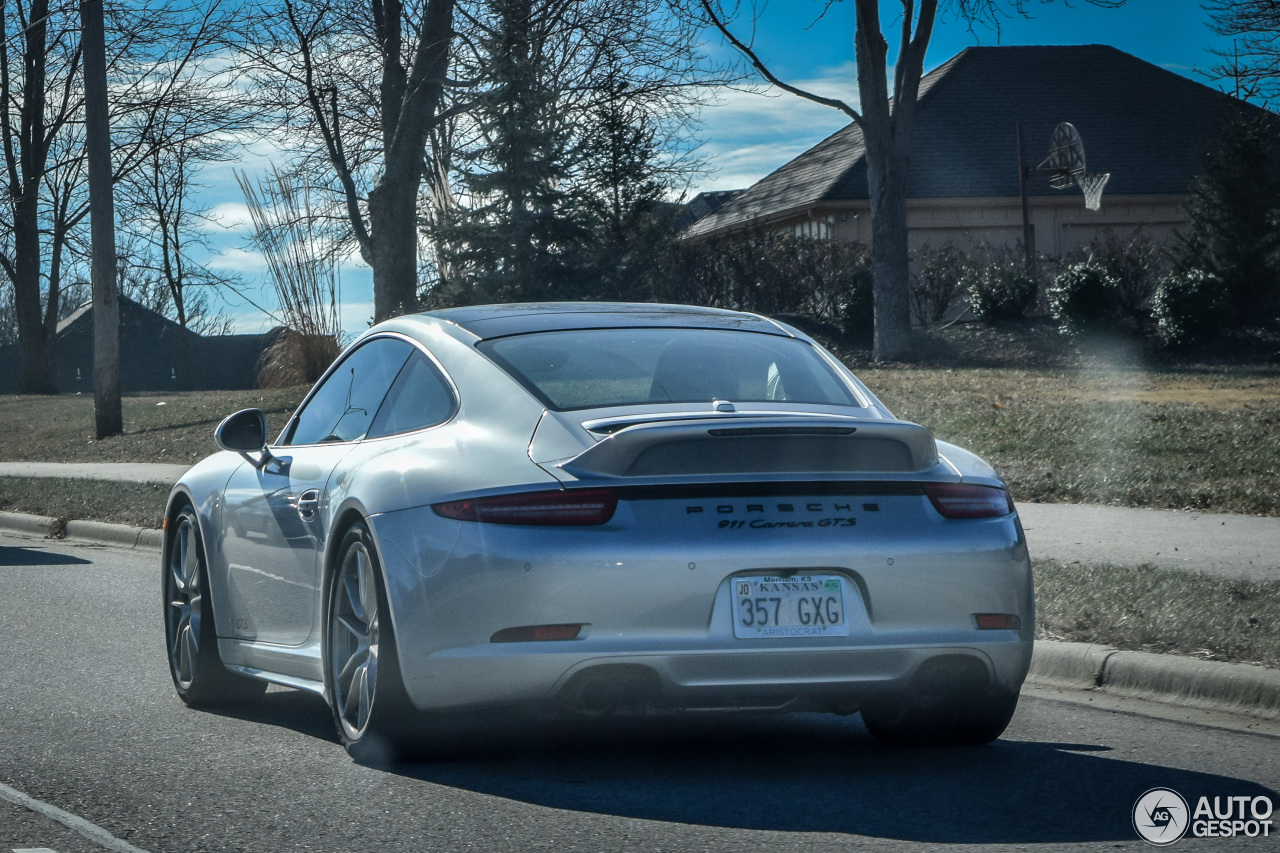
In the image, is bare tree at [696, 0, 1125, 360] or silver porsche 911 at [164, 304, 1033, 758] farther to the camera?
bare tree at [696, 0, 1125, 360]

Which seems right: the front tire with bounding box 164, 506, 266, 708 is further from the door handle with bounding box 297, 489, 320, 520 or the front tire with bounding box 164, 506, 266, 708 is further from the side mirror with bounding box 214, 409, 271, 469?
the door handle with bounding box 297, 489, 320, 520

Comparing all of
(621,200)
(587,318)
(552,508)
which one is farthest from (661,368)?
(621,200)

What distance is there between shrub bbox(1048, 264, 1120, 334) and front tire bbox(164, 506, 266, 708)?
1844 centimetres

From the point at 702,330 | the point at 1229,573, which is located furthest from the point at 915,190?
the point at 702,330

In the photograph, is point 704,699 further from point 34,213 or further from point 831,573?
point 34,213

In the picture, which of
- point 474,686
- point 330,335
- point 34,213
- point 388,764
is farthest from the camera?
point 34,213

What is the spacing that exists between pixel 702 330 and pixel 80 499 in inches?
442

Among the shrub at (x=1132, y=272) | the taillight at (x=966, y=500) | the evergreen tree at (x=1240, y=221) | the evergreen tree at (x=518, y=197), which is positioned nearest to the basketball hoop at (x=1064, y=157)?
the evergreen tree at (x=1240, y=221)

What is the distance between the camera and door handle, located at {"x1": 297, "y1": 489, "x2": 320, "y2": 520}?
5410 millimetres

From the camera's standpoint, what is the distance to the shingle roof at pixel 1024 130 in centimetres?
3684

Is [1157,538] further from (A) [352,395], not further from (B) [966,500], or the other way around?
(A) [352,395]

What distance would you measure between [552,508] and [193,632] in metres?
2.48

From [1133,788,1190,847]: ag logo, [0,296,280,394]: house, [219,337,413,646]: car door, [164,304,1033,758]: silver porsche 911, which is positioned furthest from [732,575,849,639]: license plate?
[0,296,280,394]: house

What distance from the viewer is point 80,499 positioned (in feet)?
50.2
